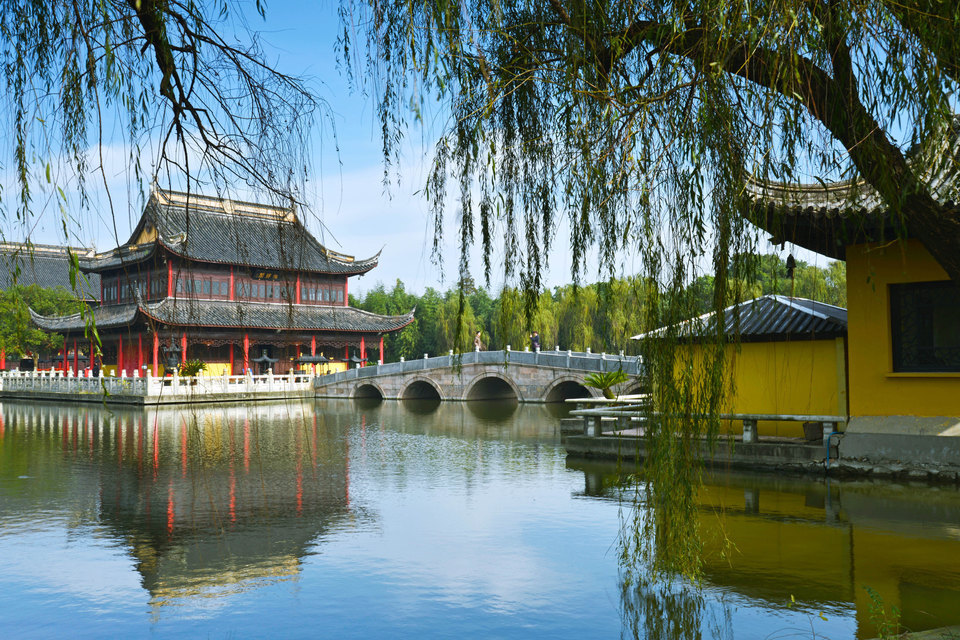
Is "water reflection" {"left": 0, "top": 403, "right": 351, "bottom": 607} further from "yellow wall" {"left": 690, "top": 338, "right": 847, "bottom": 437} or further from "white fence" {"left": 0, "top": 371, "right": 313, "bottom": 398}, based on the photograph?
"white fence" {"left": 0, "top": 371, "right": 313, "bottom": 398}

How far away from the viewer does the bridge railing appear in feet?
80.6

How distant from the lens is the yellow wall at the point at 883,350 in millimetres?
8367

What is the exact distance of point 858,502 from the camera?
8.05 meters

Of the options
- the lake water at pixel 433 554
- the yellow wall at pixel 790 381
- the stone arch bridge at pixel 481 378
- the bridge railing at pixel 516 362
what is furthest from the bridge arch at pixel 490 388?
the yellow wall at pixel 790 381

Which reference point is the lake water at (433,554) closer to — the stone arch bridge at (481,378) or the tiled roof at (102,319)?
the stone arch bridge at (481,378)

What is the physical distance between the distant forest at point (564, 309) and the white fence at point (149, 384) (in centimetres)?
500

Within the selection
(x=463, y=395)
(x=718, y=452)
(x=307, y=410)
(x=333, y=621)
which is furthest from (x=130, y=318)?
(x=333, y=621)

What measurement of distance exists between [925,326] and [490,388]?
2273cm

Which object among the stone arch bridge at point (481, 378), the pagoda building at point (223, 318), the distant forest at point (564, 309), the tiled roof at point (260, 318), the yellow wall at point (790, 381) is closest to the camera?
the distant forest at point (564, 309)

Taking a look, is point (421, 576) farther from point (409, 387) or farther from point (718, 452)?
point (409, 387)

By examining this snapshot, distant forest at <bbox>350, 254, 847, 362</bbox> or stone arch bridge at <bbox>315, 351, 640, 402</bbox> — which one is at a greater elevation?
distant forest at <bbox>350, 254, 847, 362</bbox>

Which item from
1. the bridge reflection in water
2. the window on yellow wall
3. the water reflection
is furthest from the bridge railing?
the bridge reflection in water

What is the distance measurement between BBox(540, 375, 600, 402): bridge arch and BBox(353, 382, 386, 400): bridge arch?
6.62 m

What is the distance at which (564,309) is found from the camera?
34594 mm
